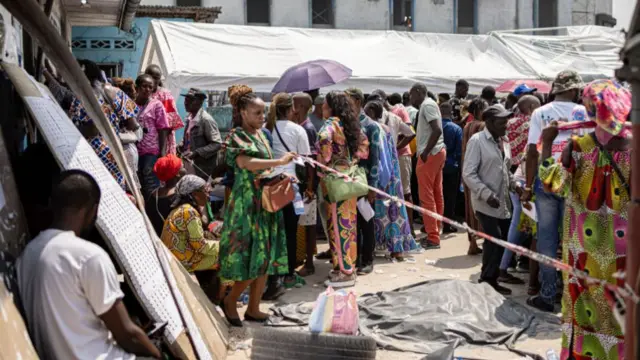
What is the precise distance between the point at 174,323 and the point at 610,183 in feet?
8.47

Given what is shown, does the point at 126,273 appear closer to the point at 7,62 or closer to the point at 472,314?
the point at 7,62

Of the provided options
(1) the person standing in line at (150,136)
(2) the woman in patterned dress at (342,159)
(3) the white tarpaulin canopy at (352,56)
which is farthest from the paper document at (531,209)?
(3) the white tarpaulin canopy at (352,56)

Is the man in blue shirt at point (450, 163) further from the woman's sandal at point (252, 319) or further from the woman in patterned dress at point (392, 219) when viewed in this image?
the woman's sandal at point (252, 319)

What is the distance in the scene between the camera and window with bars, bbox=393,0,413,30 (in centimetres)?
2655

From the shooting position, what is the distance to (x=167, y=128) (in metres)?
8.08

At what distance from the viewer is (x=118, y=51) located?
2008 centimetres

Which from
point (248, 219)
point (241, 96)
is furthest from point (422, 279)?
point (241, 96)

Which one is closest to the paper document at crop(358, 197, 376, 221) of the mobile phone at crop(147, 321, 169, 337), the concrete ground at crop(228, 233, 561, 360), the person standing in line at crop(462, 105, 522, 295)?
the concrete ground at crop(228, 233, 561, 360)

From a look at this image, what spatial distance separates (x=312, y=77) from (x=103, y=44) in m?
12.9

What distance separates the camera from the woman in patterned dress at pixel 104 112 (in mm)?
5438

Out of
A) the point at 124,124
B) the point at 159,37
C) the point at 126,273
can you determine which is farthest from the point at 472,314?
the point at 159,37

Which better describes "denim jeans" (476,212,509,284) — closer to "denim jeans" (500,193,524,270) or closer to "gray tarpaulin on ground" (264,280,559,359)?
"denim jeans" (500,193,524,270)

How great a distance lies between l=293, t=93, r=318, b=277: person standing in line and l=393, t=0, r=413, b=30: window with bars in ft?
64.3

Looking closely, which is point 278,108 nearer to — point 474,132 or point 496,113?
point 496,113
